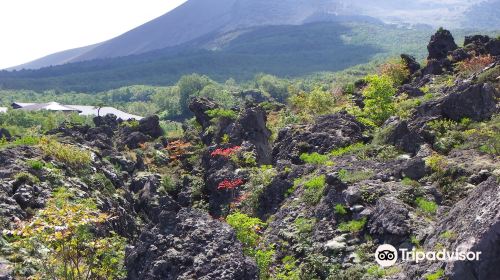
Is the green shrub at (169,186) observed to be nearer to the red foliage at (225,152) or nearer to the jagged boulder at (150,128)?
the red foliage at (225,152)

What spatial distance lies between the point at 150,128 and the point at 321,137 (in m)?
20.7

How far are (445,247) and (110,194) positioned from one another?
1618 cm

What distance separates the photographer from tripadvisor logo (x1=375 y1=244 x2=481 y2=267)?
8547 mm

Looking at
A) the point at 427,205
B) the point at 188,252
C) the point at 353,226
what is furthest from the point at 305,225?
the point at 188,252

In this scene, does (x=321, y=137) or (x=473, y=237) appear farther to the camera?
(x=321, y=137)

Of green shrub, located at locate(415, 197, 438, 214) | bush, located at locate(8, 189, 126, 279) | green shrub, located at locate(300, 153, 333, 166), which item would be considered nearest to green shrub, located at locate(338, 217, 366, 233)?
green shrub, located at locate(415, 197, 438, 214)

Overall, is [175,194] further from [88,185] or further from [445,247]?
[445,247]

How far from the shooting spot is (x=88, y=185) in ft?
71.7

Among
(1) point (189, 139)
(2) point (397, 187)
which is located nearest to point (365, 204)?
(2) point (397, 187)

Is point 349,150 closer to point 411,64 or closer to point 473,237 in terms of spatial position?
point 473,237

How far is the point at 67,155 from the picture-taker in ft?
75.2

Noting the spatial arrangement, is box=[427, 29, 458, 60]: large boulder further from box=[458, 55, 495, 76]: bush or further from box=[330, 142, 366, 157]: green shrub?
box=[330, 142, 366, 157]: green shrub

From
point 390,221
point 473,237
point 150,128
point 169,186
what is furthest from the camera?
point 150,128

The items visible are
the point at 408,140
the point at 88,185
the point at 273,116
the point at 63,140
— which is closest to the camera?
the point at 408,140
